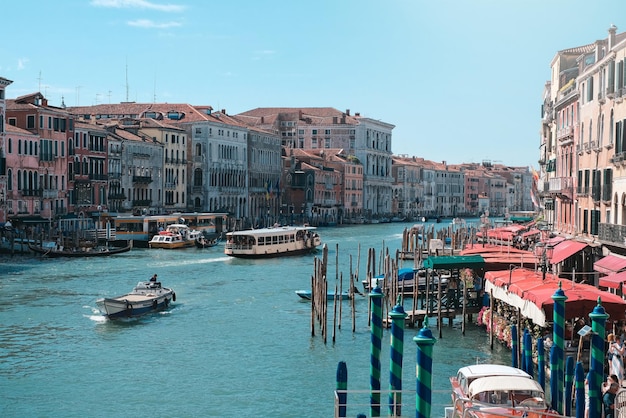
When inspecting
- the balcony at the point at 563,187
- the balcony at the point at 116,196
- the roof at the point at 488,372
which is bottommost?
the roof at the point at 488,372

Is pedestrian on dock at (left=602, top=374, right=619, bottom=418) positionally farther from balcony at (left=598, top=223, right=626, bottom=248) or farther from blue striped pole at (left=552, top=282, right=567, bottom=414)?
balcony at (left=598, top=223, right=626, bottom=248)

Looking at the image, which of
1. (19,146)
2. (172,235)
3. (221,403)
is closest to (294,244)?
(172,235)

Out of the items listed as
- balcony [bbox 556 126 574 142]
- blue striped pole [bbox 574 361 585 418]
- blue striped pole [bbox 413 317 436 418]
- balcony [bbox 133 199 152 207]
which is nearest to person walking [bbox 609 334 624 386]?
blue striped pole [bbox 574 361 585 418]

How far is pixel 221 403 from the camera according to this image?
13.7 meters

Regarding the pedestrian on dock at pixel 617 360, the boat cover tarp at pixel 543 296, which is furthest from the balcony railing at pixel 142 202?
the pedestrian on dock at pixel 617 360

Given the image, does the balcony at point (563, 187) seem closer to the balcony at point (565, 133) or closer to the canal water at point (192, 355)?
the balcony at point (565, 133)

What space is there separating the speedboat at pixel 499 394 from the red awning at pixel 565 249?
29.5 ft

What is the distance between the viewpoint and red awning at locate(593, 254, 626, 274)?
1675 cm

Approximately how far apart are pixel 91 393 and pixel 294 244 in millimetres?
26277

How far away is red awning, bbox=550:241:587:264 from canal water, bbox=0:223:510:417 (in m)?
2.42

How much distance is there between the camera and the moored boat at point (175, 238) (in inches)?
1662

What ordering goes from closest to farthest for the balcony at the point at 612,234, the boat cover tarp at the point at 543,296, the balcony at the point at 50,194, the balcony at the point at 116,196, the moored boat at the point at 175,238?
the boat cover tarp at the point at 543,296, the balcony at the point at 612,234, the balcony at the point at 50,194, the moored boat at the point at 175,238, the balcony at the point at 116,196

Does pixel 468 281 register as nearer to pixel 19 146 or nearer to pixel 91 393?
pixel 91 393

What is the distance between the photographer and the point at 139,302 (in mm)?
20781
